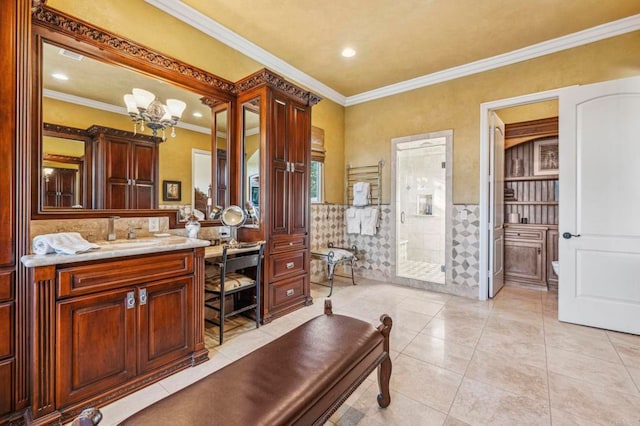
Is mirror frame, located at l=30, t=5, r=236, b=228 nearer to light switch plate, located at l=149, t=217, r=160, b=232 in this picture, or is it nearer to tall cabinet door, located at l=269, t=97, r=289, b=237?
light switch plate, located at l=149, t=217, r=160, b=232

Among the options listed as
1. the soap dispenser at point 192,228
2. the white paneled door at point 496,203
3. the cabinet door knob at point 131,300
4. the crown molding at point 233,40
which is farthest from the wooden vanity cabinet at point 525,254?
the cabinet door knob at point 131,300

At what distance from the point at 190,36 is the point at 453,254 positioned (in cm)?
396

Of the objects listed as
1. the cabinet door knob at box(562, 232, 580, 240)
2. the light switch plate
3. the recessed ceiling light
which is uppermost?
the recessed ceiling light

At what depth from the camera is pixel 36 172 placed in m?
1.87

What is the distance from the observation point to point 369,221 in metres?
4.47

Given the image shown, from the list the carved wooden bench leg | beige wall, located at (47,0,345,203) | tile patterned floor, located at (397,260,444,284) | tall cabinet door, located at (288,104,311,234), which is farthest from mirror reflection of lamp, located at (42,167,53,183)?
tile patterned floor, located at (397,260,444,284)

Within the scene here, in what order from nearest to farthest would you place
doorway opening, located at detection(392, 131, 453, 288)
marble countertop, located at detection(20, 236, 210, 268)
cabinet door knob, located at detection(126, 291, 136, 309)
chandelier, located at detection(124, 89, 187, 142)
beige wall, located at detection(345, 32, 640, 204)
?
marble countertop, located at detection(20, 236, 210, 268), cabinet door knob, located at detection(126, 291, 136, 309), chandelier, located at detection(124, 89, 187, 142), beige wall, located at detection(345, 32, 640, 204), doorway opening, located at detection(392, 131, 453, 288)

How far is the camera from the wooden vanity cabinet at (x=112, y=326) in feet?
4.92

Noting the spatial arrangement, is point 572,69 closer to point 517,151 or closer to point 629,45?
point 629,45

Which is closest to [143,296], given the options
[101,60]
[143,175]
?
[143,175]

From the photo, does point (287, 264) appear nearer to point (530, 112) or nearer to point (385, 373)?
point (385, 373)

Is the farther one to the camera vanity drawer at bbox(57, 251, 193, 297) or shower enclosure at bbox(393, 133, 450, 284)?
shower enclosure at bbox(393, 133, 450, 284)

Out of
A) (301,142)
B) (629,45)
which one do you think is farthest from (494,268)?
(301,142)

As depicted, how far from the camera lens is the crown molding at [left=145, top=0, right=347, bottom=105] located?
2568 millimetres
